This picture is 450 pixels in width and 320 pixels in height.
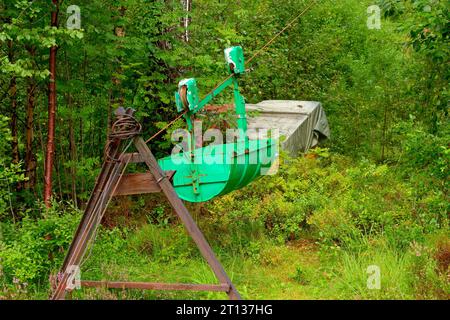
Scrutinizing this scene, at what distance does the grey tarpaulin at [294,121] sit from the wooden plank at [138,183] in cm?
540

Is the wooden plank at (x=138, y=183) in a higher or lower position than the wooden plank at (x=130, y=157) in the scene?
lower

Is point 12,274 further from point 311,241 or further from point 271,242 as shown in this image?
point 311,241

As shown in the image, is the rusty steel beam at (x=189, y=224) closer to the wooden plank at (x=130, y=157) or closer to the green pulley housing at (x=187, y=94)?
the wooden plank at (x=130, y=157)

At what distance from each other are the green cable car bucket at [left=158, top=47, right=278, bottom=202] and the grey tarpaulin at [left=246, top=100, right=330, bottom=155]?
15.3ft

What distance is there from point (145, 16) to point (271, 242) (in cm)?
326

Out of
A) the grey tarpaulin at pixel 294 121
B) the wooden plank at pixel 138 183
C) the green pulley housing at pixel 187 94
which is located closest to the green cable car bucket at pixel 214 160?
the green pulley housing at pixel 187 94

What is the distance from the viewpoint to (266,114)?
40.3ft

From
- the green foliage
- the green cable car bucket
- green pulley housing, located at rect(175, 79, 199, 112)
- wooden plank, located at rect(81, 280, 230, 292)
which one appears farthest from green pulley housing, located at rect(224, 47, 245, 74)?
the green foliage

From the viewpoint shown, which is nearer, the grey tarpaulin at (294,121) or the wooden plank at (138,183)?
the wooden plank at (138,183)

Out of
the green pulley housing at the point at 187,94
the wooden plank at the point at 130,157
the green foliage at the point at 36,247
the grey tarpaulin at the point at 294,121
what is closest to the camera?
the wooden plank at the point at 130,157

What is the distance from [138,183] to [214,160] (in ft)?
2.51

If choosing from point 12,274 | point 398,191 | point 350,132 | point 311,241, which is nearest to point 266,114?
point 350,132

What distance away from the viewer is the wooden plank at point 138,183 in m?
5.65

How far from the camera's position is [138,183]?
5.68 meters
